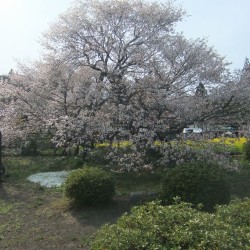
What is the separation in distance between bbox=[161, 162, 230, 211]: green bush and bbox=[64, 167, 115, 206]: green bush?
1462mm

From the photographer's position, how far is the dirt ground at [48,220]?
6.73 meters

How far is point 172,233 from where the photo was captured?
364 cm

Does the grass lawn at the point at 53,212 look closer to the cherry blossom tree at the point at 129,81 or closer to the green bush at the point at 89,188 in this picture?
the green bush at the point at 89,188

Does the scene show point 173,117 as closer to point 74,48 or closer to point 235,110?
point 235,110

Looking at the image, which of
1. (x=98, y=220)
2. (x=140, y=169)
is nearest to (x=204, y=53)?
(x=140, y=169)

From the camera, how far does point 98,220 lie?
25.6 feet

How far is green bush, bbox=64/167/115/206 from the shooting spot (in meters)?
8.49

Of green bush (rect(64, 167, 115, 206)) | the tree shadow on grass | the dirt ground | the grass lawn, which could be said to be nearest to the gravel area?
the grass lawn

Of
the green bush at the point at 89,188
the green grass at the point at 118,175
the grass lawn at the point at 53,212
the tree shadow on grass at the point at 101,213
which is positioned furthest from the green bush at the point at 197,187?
the green grass at the point at 118,175

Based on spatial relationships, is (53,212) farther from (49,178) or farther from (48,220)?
(49,178)

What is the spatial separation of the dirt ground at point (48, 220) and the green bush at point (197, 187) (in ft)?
4.15

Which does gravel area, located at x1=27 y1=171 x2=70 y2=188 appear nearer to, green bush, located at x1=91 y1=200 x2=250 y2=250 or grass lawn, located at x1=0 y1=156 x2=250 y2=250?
grass lawn, located at x1=0 y1=156 x2=250 y2=250

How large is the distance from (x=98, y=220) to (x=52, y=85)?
9.08 meters

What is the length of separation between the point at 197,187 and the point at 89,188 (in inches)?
95.1
